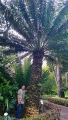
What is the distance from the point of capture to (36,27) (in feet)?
38.9

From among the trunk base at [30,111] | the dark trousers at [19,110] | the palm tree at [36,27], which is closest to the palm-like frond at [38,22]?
the palm tree at [36,27]

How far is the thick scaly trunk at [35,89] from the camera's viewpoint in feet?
37.2

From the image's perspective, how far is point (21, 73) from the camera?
12.3 m

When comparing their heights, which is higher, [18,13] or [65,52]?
[18,13]

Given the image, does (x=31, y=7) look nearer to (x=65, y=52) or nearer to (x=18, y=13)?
(x=18, y=13)

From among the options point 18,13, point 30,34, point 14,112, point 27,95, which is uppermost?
point 18,13

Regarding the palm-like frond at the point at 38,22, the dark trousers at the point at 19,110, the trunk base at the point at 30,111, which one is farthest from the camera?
the palm-like frond at the point at 38,22

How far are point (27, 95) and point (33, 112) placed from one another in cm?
89

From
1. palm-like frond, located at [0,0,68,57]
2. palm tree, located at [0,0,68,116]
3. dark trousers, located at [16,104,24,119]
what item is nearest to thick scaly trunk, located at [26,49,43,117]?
palm tree, located at [0,0,68,116]

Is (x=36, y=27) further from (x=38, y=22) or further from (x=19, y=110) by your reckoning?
(x=19, y=110)

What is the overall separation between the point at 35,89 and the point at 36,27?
3048 millimetres

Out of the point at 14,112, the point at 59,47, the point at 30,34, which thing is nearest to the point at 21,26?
the point at 30,34

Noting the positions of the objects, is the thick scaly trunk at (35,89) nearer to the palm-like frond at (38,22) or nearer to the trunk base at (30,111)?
the trunk base at (30,111)

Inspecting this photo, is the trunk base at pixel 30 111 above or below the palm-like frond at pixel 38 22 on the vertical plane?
below
